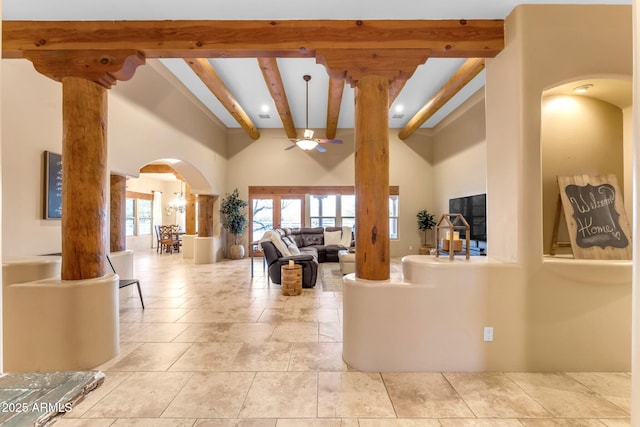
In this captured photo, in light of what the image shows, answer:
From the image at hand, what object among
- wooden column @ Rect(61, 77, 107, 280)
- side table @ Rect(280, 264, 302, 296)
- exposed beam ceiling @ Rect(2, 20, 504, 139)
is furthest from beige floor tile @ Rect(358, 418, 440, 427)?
side table @ Rect(280, 264, 302, 296)

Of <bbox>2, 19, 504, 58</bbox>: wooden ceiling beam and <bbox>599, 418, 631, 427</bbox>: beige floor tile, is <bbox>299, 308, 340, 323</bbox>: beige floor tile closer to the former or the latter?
<bbox>599, 418, 631, 427</bbox>: beige floor tile

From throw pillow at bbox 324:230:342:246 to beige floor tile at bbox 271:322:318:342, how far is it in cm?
503

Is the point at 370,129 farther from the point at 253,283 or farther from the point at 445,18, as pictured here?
the point at 253,283

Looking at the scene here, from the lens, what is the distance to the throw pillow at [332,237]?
338 inches

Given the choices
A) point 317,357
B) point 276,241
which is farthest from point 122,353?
point 276,241

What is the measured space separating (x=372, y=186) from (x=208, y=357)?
85.9 inches

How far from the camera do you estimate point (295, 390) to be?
230 cm

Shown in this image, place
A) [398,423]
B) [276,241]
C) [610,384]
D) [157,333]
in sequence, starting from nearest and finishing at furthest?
[398,423]
[610,384]
[157,333]
[276,241]

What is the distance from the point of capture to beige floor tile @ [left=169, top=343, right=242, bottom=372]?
2615 mm

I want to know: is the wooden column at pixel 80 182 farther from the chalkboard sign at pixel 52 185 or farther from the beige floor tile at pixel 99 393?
the chalkboard sign at pixel 52 185

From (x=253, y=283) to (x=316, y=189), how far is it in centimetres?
422

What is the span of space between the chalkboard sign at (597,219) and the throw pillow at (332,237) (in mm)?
6209

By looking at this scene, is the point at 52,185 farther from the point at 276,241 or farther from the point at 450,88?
the point at 450,88

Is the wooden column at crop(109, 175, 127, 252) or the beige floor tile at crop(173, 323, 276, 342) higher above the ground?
the wooden column at crop(109, 175, 127, 252)
